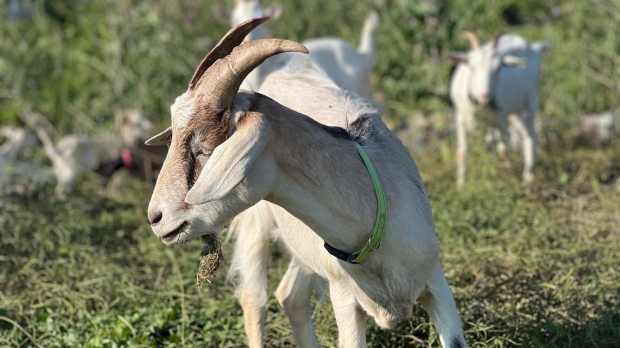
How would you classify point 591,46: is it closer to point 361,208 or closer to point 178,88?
point 178,88

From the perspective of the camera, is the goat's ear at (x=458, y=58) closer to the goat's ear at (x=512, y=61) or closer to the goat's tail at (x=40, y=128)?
the goat's ear at (x=512, y=61)

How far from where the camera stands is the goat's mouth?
253 centimetres

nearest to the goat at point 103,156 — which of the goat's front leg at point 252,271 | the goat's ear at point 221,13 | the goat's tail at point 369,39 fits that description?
the goat's ear at point 221,13

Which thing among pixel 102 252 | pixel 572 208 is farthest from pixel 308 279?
pixel 572 208

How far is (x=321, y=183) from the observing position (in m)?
2.62

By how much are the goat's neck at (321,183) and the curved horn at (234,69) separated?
0.50 feet

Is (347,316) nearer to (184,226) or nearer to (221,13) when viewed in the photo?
(184,226)

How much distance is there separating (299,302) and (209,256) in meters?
1.07

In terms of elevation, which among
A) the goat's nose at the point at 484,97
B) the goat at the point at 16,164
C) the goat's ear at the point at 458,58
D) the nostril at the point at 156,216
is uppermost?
the nostril at the point at 156,216

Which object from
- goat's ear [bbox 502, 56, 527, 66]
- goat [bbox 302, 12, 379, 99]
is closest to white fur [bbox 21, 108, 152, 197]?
goat [bbox 302, 12, 379, 99]

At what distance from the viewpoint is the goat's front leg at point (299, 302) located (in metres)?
3.74

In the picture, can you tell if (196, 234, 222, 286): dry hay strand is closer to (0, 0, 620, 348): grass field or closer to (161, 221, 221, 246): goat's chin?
(161, 221, 221, 246): goat's chin

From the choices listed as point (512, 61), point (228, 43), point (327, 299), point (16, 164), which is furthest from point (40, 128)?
point (228, 43)

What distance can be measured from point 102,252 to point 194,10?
504 cm
